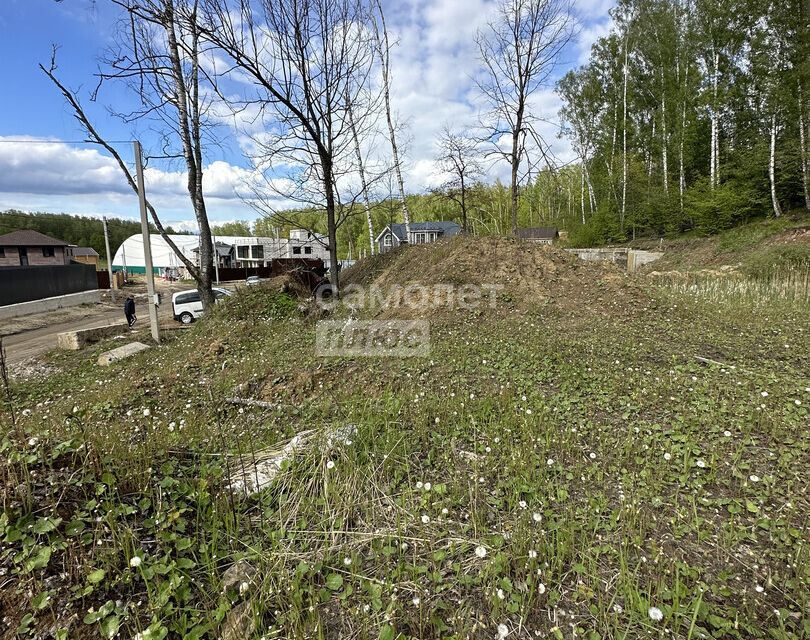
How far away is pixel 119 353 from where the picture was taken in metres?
8.34

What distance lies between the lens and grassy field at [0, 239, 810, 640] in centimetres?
167

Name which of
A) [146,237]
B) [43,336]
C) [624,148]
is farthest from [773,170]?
[43,336]

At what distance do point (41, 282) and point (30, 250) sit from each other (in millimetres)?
18235

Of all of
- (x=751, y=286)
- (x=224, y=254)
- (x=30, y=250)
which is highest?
(x=30, y=250)

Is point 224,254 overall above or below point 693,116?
below

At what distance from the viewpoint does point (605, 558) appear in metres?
2.03

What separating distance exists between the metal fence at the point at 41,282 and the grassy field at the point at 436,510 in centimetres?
1937

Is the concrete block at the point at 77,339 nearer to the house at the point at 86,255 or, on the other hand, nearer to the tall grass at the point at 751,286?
the tall grass at the point at 751,286

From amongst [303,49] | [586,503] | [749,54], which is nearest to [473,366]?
[586,503]

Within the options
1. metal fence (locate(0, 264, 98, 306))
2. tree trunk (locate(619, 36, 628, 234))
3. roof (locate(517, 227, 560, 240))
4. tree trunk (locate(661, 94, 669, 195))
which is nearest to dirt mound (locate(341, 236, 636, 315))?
tree trunk (locate(661, 94, 669, 195))

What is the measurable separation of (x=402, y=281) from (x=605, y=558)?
830 centimetres

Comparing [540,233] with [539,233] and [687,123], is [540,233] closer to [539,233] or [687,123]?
[539,233]

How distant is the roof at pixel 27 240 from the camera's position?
31609 millimetres

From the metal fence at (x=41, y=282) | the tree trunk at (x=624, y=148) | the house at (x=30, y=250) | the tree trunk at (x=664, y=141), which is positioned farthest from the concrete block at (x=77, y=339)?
the house at (x=30, y=250)
